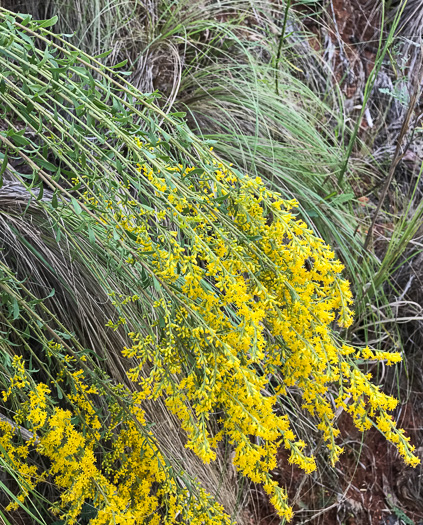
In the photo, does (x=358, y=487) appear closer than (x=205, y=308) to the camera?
No

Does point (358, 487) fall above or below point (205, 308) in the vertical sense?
below

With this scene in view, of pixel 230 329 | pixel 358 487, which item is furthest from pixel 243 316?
pixel 358 487

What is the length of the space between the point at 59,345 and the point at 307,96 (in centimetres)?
179

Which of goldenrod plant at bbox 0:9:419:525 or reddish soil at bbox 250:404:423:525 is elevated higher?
goldenrod plant at bbox 0:9:419:525

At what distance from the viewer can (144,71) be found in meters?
2.33

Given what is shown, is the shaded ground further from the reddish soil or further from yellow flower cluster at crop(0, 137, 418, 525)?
yellow flower cluster at crop(0, 137, 418, 525)

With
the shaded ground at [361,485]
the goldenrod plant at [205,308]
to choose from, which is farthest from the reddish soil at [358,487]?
the goldenrod plant at [205,308]

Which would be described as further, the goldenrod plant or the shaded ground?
the shaded ground

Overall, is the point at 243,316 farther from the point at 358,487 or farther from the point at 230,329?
the point at 358,487

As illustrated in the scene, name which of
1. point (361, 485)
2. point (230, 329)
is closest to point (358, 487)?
point (361, 485)

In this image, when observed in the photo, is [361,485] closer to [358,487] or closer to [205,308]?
[358,487]

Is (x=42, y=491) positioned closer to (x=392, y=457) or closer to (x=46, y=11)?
(x=392, y=457)

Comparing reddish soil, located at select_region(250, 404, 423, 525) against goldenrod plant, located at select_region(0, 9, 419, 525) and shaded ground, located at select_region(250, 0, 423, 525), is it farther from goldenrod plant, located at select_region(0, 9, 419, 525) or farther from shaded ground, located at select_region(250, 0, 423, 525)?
goldenrod plant, located at select_region(0, 9, 419, 525)

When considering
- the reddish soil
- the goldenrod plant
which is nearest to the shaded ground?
the reddish soil
